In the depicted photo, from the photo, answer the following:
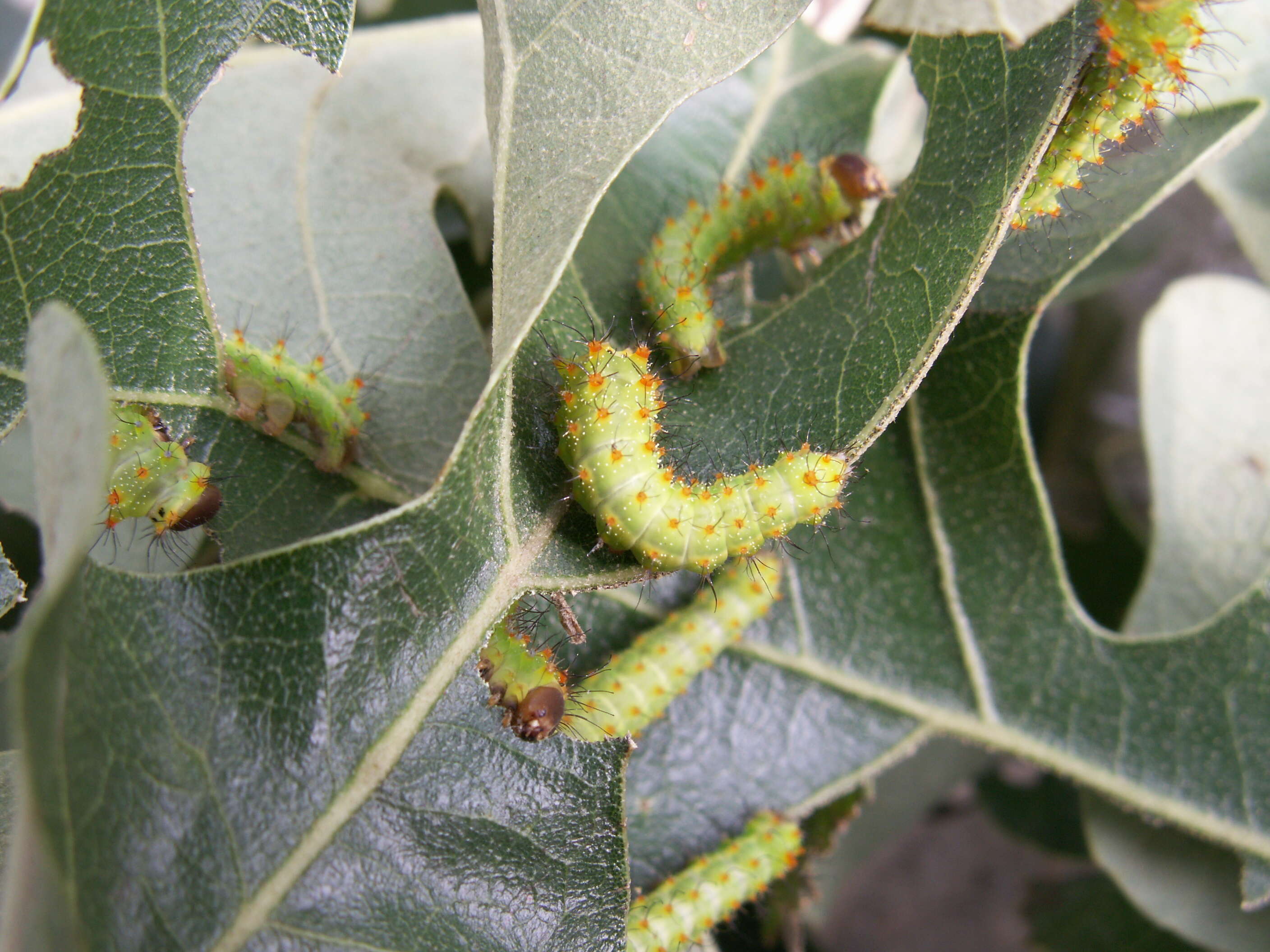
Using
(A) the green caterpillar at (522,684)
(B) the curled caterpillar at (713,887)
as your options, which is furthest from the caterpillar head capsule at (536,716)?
(B) the curled caterpillar at (713,887)

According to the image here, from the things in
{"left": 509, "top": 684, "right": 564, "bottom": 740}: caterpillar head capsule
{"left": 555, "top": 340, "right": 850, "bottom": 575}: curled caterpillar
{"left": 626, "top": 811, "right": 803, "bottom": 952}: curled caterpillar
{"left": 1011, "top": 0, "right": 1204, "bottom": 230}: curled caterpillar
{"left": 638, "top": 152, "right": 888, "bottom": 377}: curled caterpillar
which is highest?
{"left": 1011, "top": 0, "right": 1204, "bottom": 230}: curled caterpillar

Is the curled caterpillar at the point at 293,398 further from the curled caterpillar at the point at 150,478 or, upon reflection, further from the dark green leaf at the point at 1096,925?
the dark green leaf at the point at 1096,925

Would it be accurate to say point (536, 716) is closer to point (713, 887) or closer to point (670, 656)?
point (670, 656)

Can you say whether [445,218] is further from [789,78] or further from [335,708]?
[335,708]

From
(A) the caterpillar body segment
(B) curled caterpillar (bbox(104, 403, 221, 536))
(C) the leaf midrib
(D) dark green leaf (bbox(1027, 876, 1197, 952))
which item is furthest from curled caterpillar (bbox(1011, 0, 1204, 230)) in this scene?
(D) dark green leaf (bbox(1027, 876, 1197, 952))

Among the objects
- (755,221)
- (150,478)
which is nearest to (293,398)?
(150,478)

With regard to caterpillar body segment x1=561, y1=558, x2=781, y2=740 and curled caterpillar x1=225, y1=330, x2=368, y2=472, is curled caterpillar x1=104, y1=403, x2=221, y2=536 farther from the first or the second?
caterpillar body segment x1=561, y1=558, x2=781, y2=740
